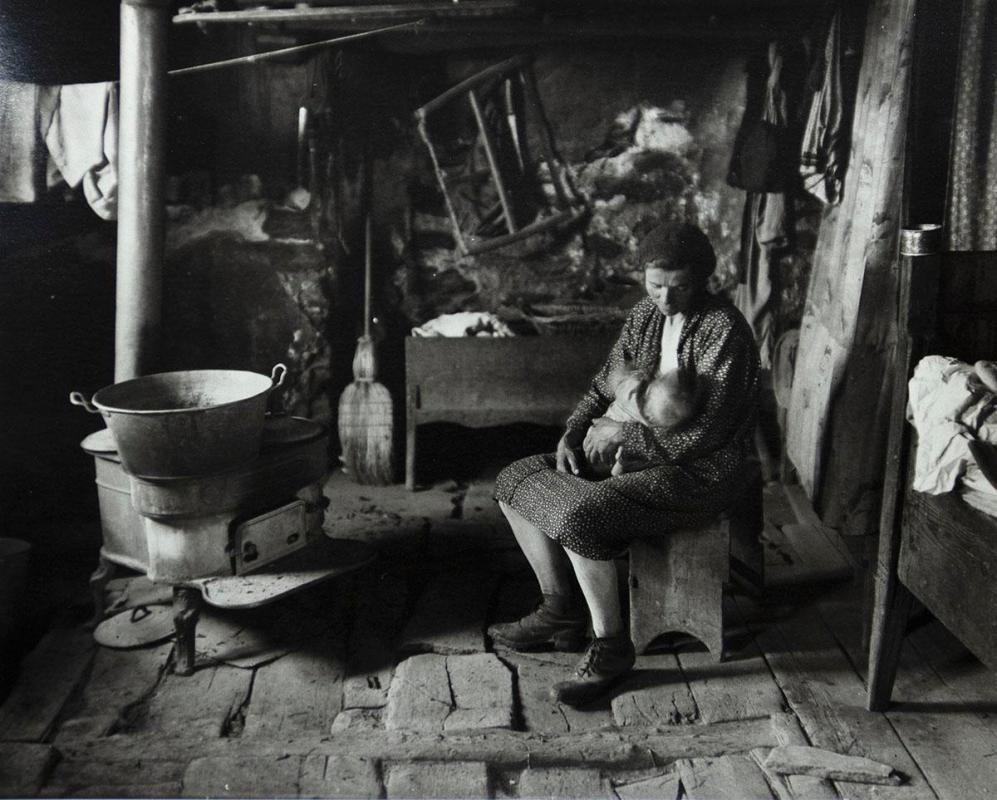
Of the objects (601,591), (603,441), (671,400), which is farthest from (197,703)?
(671,400)

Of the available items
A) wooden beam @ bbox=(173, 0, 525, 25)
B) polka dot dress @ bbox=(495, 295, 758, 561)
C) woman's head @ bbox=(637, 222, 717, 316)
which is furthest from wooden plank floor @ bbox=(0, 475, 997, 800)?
wooden beam @ bbox=(173, 0, 525, 25)

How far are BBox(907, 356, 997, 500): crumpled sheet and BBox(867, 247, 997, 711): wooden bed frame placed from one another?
0.22 feet

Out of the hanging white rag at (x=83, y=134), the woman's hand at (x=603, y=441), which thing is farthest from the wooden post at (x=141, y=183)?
the woman's hand at (x=603, y=441)

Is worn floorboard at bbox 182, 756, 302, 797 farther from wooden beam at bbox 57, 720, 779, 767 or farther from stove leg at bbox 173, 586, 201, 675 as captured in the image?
stove leg at bbox 173, 586, 201, 675

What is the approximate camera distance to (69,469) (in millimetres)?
4176

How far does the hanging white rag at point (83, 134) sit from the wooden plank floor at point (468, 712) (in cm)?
187

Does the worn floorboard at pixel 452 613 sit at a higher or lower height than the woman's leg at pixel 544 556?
lower

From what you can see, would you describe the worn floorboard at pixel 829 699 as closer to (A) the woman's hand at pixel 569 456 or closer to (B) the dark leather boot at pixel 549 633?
(B) the dark leather boot at pixel 549 633

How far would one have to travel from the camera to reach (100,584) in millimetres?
3322

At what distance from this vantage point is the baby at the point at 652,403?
3.03 m

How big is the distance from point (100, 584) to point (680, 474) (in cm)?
209

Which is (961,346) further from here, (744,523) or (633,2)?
(633,2)

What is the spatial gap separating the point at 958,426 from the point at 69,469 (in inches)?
143

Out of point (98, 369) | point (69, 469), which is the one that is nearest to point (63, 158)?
point (98, 369)
